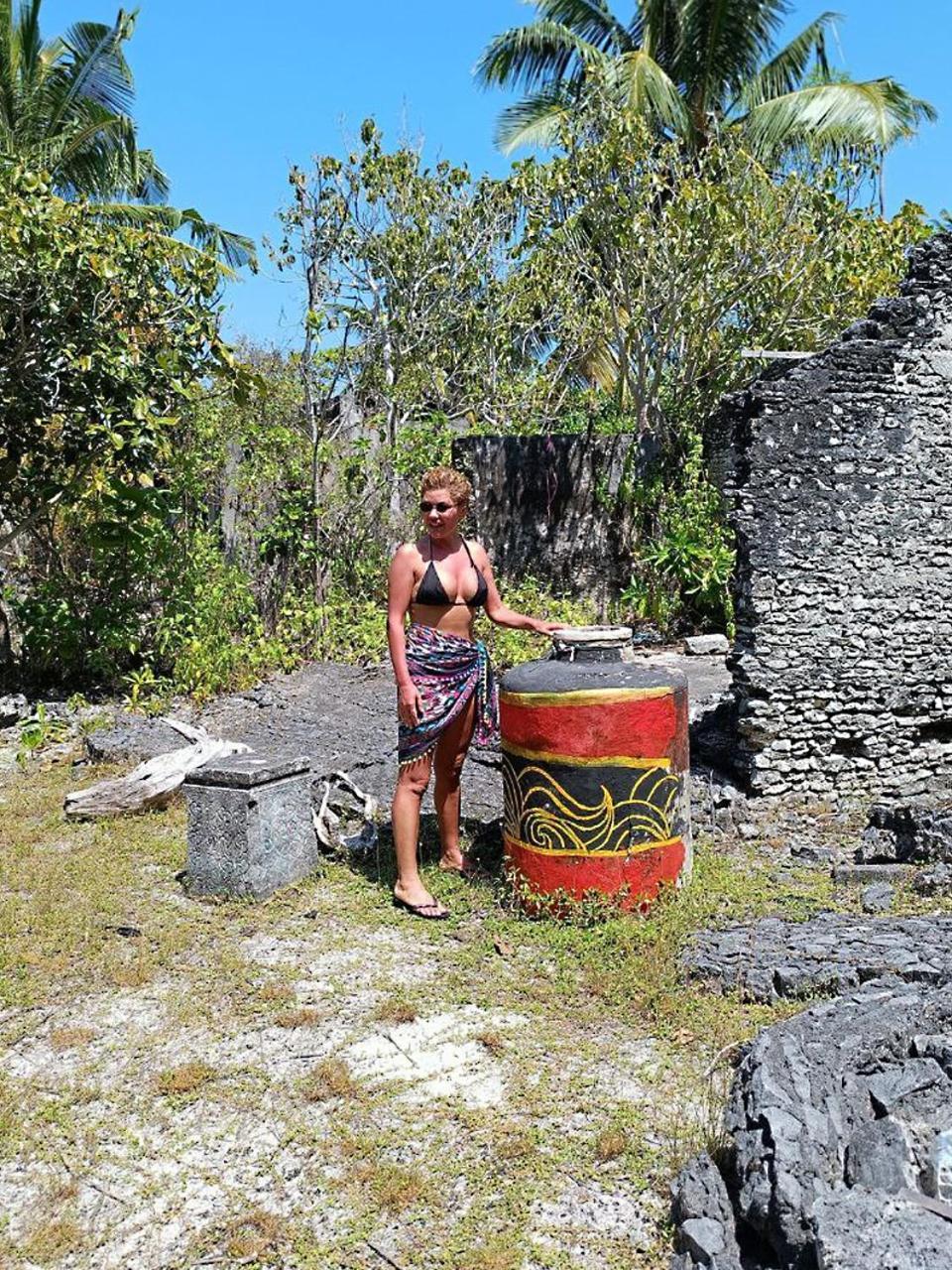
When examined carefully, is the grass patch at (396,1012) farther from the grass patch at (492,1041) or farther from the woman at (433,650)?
the woman at (433,650)

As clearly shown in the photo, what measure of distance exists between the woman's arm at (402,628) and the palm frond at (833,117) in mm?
16159

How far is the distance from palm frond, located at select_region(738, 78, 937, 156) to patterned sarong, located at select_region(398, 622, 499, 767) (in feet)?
53.2

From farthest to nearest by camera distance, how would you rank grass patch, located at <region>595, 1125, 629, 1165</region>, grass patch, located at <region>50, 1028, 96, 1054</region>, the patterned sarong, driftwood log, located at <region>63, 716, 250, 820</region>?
driftwood log, located at <region>63, 716, 250, 820</region>
the patterned sarong
grass patch, located at <region>50, 1028, 96, 1054</region>
grass patch, located at <region>595, 1125, 629, 1165</region>

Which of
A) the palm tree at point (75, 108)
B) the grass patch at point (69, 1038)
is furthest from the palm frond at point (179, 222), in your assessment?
the grass patch at point (69, 1038)

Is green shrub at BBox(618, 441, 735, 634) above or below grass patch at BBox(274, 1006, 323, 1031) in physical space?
above

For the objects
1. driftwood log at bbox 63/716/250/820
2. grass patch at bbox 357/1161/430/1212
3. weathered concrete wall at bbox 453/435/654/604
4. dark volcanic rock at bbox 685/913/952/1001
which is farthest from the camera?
weathered concrete wall at bbox 453/435/654/604

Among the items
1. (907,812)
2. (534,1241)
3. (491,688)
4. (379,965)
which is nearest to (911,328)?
(907,812)

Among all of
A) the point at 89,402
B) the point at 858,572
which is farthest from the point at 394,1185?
the point at 89,402

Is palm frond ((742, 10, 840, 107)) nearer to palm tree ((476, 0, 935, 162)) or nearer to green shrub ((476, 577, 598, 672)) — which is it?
palm tree ((476, 0, 935, 162))

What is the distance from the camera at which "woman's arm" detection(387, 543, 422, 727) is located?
490cm

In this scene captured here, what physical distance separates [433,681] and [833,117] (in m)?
17.1

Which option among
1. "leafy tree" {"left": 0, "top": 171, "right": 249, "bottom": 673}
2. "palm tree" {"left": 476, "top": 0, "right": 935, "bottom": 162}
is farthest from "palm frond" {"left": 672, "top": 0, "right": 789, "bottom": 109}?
"leafy tree" {"left": 0, "top": 171, "right": 249, "bottom": 673}

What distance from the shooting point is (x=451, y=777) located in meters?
5.30

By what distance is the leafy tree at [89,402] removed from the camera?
8164 mm
